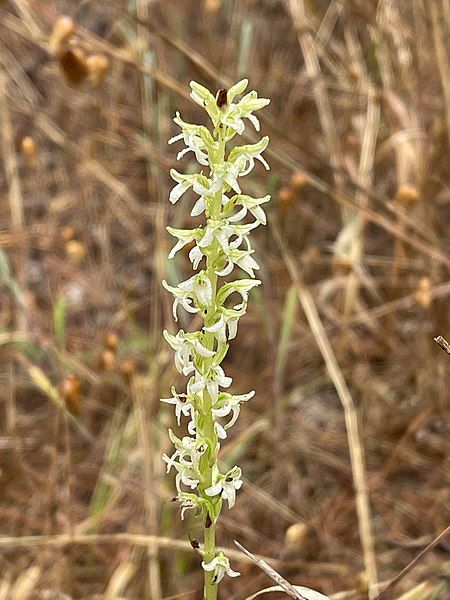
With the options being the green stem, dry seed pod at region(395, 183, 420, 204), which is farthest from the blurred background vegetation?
the green stem

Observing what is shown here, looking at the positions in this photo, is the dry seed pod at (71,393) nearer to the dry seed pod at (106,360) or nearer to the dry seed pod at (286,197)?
the dry seed pod at (106,360)

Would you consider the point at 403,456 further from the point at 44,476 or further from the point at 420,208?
the point at 44,476

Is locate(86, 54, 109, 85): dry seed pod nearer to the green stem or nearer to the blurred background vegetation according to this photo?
the blurred background vegetation

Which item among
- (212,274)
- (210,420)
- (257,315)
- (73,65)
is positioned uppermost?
(73,65)

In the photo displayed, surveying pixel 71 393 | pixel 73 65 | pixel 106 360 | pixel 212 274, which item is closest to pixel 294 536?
pixel 71 393

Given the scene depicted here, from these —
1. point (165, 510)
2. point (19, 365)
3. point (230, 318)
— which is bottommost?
point (165, 510)

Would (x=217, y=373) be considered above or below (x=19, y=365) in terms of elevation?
below

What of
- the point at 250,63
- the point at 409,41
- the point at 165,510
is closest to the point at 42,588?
the point at 165,510

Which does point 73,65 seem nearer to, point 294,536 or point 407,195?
point 407,195
